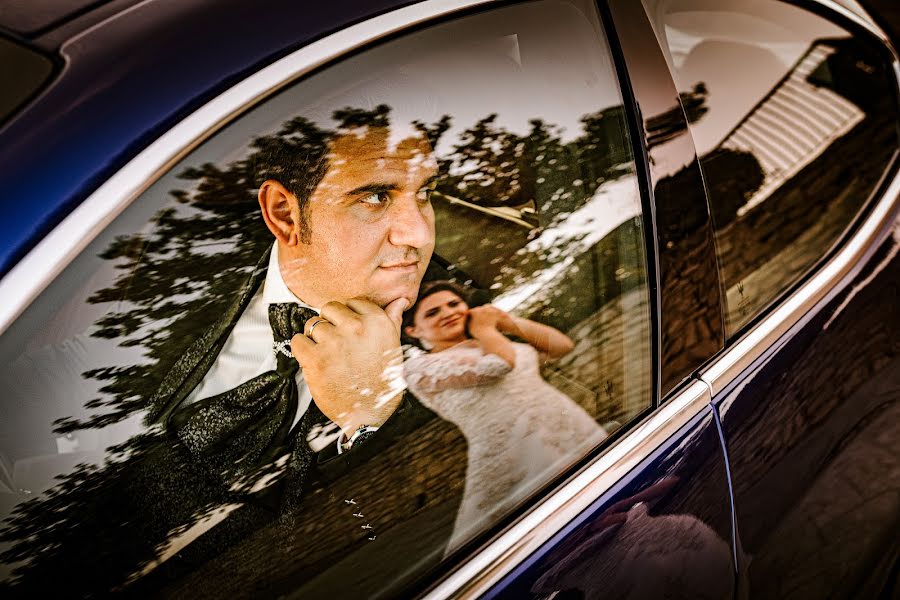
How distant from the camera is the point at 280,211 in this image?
110 centimetres

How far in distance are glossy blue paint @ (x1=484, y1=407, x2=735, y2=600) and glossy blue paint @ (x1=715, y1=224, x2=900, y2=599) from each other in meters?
0.07

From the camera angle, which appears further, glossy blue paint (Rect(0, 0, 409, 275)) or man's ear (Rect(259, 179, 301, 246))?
man's ear (Rect(259, 179, 301, 246))

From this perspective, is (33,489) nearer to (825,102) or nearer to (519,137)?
(519,137)

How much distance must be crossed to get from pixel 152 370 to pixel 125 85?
37 cm

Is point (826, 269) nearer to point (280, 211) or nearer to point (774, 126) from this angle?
point (774, 126)

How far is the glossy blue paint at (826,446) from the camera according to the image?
1.53 metres

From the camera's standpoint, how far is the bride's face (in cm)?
122

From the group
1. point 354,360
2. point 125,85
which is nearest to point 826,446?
point 354,360

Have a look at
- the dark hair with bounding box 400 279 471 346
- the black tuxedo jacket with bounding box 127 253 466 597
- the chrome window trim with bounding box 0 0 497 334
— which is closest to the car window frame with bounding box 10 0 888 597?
the chrome window trim with bounding box 0 0 497 334

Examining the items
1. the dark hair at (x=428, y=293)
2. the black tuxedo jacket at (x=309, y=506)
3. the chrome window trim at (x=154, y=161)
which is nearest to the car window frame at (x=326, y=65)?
the chrome window trim at (x=154, y=161)

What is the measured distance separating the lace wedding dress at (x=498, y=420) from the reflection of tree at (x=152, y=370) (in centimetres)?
32

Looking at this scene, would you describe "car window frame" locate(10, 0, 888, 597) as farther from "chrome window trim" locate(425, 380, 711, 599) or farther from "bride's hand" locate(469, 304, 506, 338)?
"bride's hand" locate(469, 304, 506, 338)

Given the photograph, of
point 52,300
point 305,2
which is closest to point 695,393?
point 305,2

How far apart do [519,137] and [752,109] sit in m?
0.58
